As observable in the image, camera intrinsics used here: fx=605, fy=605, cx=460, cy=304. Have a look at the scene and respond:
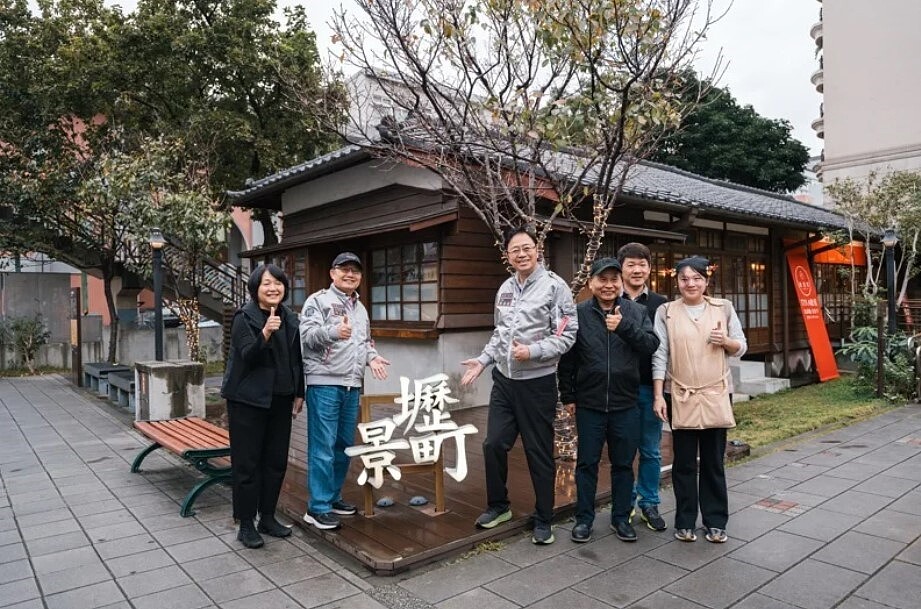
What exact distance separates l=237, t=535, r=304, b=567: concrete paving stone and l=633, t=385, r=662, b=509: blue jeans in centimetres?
226

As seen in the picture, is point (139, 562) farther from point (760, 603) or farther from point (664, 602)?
point (760, 603)

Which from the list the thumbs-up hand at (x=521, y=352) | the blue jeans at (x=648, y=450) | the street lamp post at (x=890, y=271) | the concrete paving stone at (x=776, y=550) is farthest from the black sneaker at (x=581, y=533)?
the street lamp post at (x=890, y=271)

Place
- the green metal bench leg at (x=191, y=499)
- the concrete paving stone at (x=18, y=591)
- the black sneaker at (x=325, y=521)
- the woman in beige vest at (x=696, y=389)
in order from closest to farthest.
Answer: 1. the concrete paving stone at (x=18, y=591)
2. the woman in beige vest at (x=696, y=389)
3. the black sneaker at (x=325, y=521)
4. the green metal bench leg at (x=191, y=499)

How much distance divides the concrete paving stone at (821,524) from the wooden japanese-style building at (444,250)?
2.45 metres

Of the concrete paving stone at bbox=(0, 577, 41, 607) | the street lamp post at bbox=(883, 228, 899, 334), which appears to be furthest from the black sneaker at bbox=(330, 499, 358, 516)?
the street lamp post at bbox=(883, 228, 899, 334)

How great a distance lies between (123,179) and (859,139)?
2096cm

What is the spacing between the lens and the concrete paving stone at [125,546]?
3822 millimetres

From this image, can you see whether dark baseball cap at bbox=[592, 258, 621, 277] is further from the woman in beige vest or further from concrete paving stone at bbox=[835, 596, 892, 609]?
concrete paving stone at bbox=[835, 596, 892, 609]

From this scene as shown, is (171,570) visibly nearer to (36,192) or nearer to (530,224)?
(530,224)

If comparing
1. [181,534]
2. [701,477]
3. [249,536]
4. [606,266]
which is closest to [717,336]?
[606,266]

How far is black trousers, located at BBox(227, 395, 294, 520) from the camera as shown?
150 inches

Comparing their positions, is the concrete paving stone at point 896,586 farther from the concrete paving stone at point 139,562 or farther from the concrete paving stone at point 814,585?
the concrete paving stone at point 139,562

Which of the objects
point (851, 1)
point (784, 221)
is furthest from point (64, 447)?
point (851, 1)

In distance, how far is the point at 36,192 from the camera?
12.0 m
